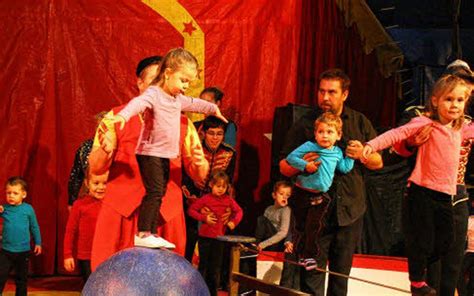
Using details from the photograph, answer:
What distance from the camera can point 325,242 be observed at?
18.7 feet

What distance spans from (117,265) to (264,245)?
4.17m

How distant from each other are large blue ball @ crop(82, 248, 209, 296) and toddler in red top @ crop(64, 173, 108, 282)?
289 cm

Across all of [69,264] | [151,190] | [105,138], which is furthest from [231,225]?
[105,138]

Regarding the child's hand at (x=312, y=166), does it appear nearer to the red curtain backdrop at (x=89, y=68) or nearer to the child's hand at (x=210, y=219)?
the child's hand at (x=210, y=219)

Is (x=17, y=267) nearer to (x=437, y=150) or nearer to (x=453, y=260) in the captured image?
(x=453, y=260)

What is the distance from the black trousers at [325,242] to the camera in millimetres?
5621

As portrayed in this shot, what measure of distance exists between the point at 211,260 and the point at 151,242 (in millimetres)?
3388

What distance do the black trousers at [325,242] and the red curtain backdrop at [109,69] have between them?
13.1 feet

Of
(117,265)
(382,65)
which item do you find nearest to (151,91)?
(117,265)

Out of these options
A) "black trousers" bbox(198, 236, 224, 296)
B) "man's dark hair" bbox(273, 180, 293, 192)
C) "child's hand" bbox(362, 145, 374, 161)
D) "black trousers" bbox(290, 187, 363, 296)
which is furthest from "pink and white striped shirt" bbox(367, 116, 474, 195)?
"man's dark hair" bbox(273, 180, 293, 192)

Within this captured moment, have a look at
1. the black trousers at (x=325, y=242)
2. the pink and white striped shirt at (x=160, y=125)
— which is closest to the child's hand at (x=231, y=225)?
the black trousers at (x=325, y=242)

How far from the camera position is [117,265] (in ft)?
13.5

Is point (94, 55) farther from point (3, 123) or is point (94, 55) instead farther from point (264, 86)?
point (264, 86)

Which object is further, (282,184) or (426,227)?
(282,184)
